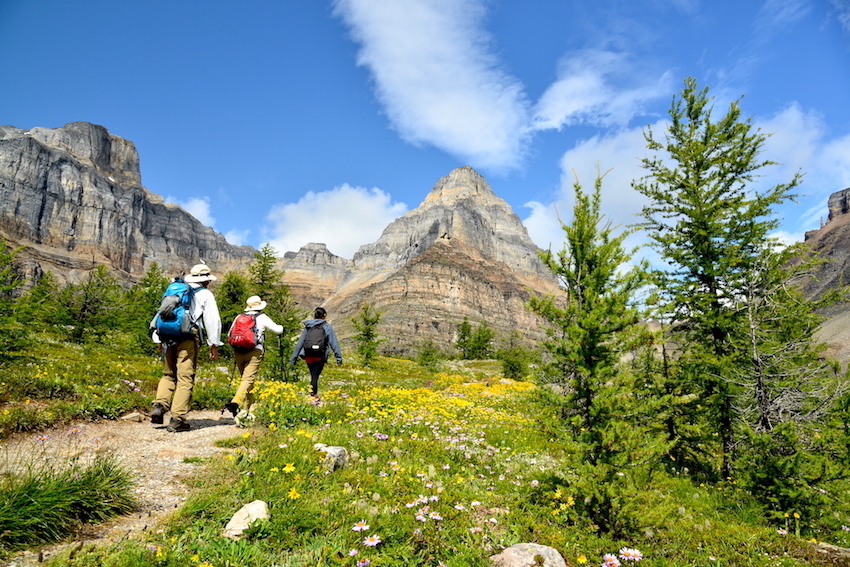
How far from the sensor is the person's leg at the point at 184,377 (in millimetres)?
8367

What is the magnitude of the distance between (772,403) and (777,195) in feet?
20.5

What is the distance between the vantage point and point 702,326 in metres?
10.8

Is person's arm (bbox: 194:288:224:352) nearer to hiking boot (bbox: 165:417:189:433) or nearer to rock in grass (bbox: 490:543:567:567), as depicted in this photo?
hiking boot (bbox: 165:417:189:433)

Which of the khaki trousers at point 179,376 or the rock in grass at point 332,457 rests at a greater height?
the khaki trousers at point 179,376

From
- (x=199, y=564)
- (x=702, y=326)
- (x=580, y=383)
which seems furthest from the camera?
(x=702, y=326)

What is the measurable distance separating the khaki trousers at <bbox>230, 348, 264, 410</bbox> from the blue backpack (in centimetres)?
150

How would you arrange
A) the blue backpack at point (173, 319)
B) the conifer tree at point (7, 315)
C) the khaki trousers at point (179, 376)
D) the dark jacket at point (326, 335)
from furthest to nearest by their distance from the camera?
the dark jacket at point (326, 335) < the conifer tree at point (7, 315) < the khaki trousers at point (179, 376) < the blue backpack at point (173, 319)

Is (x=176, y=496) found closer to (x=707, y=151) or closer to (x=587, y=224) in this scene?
(x=587, y=224)

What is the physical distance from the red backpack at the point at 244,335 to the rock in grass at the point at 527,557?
7.09 m

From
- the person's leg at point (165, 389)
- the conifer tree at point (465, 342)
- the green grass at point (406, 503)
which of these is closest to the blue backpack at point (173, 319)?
the person's leg at point (165, 389)

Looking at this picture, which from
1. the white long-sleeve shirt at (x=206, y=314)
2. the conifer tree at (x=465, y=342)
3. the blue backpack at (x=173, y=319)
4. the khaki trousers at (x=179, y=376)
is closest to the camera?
the blue backpack at (x=173, y=319)

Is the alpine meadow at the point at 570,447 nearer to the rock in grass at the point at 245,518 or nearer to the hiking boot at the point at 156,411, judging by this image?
the rock in grass at the point at 245,518

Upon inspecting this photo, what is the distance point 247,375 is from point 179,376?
4.59ft

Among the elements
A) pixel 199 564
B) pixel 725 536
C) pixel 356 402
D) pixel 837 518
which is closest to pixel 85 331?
pixel 356 402
